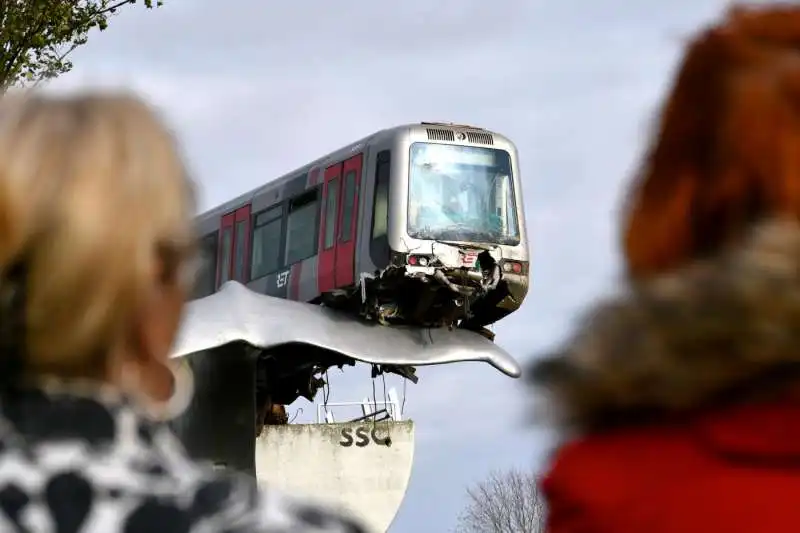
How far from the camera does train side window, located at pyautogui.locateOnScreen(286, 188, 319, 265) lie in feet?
73.4

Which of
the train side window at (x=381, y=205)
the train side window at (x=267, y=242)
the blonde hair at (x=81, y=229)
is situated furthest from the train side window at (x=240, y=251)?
the blonde hair at (x=81, y=229)

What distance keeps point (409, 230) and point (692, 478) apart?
1976 cm

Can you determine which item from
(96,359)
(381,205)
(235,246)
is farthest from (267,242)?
(96,359)

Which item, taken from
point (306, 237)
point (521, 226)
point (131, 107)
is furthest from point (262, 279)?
point (131, 107)

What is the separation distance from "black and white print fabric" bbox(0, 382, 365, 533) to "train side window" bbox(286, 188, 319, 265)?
67.0 ft

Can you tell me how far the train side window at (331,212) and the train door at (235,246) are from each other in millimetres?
2067

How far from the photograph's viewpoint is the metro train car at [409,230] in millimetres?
21312

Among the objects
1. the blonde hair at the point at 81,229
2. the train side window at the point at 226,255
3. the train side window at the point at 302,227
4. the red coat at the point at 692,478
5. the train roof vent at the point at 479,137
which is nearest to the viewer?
the red coat at the point at 692,478

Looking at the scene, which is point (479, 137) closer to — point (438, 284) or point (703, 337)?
point (438, 284)

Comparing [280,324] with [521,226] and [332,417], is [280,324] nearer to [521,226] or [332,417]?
[521,226]

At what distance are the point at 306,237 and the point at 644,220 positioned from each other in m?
20.6

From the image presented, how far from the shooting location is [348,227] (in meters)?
21.8

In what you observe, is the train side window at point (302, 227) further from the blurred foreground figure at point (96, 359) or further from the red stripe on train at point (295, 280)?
the blurred foreground figure at point (96, 359)

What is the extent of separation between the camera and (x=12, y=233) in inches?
72.0
